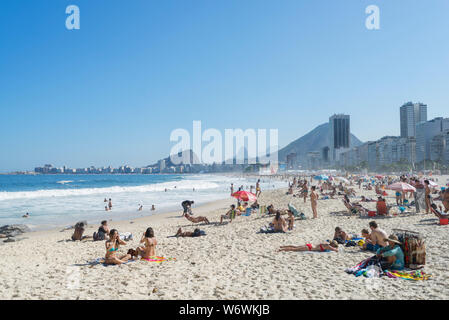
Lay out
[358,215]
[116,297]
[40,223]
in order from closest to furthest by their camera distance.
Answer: [116,297]
[358,215]
[40,223]

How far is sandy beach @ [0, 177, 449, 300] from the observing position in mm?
4387

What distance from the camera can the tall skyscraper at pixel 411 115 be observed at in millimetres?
152625

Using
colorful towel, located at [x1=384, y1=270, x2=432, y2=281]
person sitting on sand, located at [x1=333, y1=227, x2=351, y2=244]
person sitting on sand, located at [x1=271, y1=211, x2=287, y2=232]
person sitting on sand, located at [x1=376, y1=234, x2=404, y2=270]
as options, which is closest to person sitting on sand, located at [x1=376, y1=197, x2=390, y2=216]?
person sitting on sand, located at [x1=271, y1=211, x2=287, y2=232]

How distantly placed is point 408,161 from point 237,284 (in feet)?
400

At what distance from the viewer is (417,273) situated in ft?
15.9

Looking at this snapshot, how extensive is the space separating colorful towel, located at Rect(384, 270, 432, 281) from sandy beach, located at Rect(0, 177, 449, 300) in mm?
113

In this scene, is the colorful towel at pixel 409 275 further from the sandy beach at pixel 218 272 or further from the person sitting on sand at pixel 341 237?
the person sitting on sand at pixel 341 237

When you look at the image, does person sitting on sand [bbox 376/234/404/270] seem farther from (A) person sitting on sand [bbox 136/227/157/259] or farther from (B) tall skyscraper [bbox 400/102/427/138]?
(B) tall skyscraper [bbox 400/102/427/138]

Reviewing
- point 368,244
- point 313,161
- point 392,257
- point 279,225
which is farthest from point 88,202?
point 313,161

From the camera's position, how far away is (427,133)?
119 meters

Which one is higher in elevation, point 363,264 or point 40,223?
point 363,264

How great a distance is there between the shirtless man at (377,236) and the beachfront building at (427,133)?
424ft
